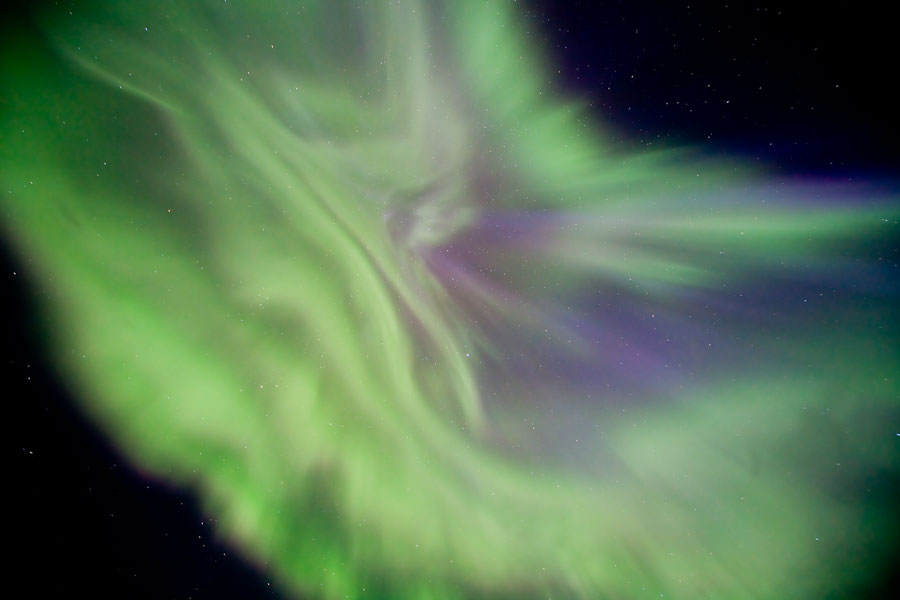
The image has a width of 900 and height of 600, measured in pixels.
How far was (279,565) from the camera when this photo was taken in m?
3.38

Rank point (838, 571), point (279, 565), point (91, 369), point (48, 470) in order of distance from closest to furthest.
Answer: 1. point (48, 470)
2. point (91, 369)
3. point (838, 571)
4. point (279, 565)

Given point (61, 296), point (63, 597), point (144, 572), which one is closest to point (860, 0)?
point (61, 296)

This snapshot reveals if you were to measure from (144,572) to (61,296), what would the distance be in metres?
2.14

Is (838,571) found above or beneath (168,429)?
above

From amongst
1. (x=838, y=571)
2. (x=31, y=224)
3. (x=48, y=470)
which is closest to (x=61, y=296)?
(x=31, y=224)

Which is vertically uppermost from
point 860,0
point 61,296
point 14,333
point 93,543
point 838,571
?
point 860,0

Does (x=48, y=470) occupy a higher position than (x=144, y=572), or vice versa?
(x=48, y=470)

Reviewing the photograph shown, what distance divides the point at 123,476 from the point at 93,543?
1.51ft

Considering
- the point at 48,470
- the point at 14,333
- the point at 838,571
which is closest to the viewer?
the point at 14,333

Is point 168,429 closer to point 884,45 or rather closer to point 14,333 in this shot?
Result: point 14,333

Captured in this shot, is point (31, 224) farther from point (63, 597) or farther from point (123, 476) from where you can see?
point (63, 597)

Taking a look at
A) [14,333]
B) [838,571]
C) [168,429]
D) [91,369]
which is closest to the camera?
[14,333]

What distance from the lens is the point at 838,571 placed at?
2896mm

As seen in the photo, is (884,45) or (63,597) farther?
(63,597)
